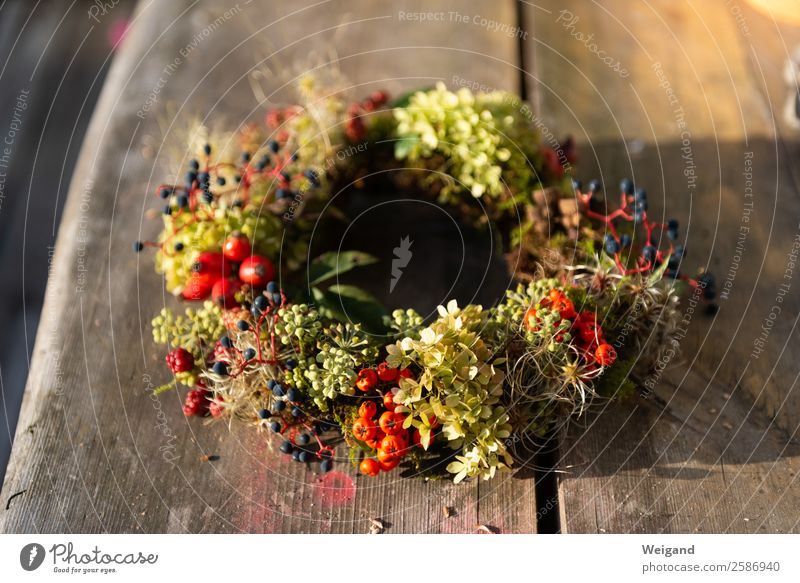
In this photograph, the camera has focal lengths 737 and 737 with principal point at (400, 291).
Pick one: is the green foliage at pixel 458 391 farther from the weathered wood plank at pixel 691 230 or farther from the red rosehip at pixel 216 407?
the red rosehip at pixel 216 407

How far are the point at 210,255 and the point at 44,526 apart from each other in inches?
31.1

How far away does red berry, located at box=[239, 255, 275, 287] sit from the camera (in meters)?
1.97

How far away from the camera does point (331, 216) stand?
2.29 metres

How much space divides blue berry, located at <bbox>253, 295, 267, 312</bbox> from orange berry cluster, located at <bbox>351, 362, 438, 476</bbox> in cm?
31

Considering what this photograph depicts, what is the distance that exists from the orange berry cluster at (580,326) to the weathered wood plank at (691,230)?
215 millimetres

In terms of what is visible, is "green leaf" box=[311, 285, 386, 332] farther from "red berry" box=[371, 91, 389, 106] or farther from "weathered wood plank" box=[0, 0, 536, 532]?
"red berry" box=[371, 91, 389, 106]

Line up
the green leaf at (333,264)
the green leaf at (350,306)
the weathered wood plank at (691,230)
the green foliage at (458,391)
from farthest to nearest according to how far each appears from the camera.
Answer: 1. the green leaf at (333,264)
2. the green leaf at (350,306)
3. the weathered wood plank at (691,230)
4. the green foliage at (458,391)

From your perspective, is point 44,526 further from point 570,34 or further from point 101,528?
point 570,34

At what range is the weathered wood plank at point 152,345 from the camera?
1803mm

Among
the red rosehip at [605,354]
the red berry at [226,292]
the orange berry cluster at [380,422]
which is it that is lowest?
the orange berry cluster at [380,422]

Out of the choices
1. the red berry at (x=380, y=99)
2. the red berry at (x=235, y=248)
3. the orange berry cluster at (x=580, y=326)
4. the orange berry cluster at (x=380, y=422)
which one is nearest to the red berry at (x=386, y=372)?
the orange berry cluster at (x=380, y=422)

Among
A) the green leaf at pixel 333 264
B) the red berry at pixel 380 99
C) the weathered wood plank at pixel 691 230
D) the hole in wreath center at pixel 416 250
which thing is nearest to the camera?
the weathered wood plank at pixel 691 230

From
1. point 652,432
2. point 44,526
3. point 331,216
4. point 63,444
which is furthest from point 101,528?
point 652,432
